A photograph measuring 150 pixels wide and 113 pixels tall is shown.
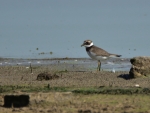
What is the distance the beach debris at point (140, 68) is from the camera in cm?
1474

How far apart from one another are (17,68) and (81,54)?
445 cm

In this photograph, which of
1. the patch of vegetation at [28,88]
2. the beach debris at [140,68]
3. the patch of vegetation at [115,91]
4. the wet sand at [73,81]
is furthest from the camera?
the beach debris at [140,68]

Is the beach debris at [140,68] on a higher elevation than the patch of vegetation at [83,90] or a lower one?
higher

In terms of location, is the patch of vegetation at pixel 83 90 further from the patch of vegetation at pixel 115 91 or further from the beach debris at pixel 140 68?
the beach debris at pixel 140 68

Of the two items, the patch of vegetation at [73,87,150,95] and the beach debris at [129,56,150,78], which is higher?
the beach debris at [129,56,150,78]

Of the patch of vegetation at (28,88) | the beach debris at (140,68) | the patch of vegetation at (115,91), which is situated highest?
the beach debris at (140,68)

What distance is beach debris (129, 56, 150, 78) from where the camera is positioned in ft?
48.4

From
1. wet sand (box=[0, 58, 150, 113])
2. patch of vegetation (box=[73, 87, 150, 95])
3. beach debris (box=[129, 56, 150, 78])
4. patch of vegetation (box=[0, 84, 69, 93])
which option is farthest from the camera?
beach debris (box=[129, 56, 150, 78])

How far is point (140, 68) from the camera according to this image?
14.9m

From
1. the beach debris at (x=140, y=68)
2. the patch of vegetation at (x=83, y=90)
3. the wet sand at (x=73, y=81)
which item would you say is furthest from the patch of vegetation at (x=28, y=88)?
the beach debris at (x=140, y=68)

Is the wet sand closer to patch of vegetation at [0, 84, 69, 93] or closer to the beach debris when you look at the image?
the beach debris

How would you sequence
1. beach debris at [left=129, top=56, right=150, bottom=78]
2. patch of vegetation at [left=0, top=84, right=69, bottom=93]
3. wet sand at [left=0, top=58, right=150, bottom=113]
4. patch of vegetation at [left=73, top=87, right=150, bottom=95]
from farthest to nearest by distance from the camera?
beach debris at [left=129, top=56, right=150, bottom=78] → patch of vegetation at [left=0, top=84, right=69, bottom=93] → patch of vegetation at [left=73, top=87, right=150, bottom=95] → wet sand at [left=0, top=58, right=150, bottom=113]

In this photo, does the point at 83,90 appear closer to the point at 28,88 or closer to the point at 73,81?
the point at 28,88

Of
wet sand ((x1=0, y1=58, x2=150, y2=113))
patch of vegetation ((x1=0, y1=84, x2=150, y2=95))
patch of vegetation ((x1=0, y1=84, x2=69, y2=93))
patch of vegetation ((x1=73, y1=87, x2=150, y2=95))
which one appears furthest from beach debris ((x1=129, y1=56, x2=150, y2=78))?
patch of vegetation ((x1=0, y1=84, x2=69, y2=93))
